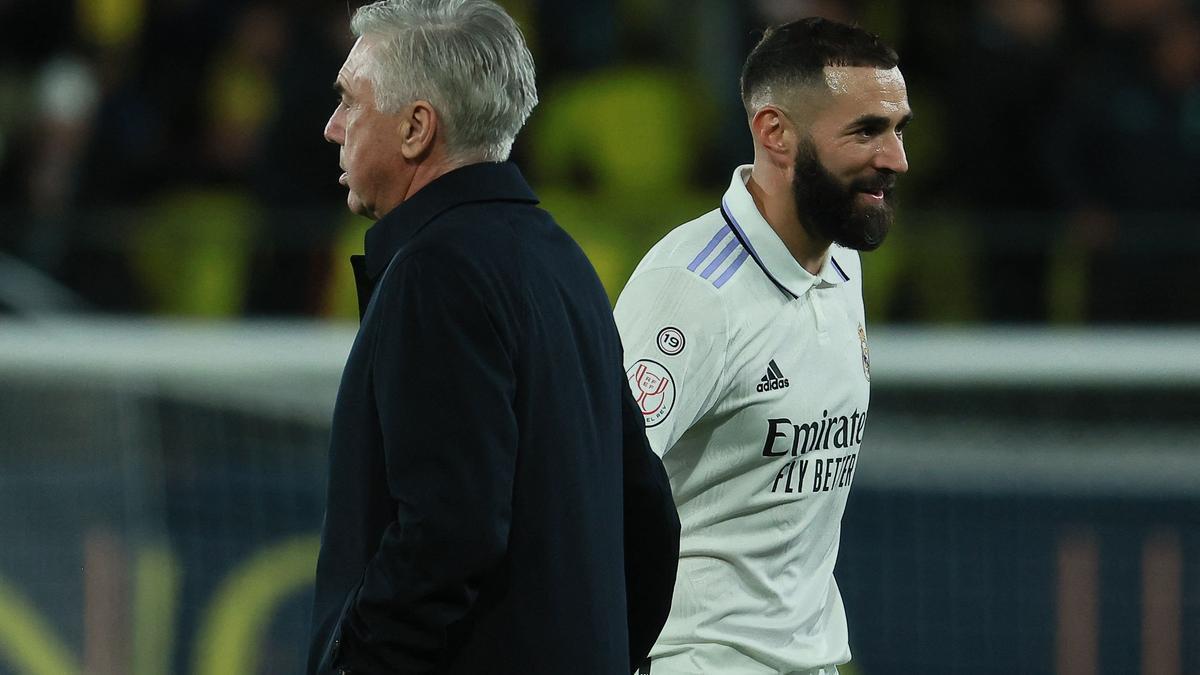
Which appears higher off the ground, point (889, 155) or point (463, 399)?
point (889, 155)

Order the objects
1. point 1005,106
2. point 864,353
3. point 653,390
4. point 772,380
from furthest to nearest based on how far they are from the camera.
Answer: point 1005,106 → point 864,353 → point 772,380 → point 653,390

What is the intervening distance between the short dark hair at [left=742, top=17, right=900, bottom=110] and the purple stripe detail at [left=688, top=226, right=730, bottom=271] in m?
0.26

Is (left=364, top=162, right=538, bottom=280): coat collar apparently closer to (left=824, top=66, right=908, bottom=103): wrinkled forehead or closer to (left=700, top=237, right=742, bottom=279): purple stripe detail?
(left=700, top=237, right=742, bottom=279): purple stripe detail

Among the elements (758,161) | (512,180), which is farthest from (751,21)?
(512,180)

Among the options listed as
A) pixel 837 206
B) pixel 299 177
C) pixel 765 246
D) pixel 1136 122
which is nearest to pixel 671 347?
pixel 765 246

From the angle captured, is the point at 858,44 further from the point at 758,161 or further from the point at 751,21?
the point at 751,21

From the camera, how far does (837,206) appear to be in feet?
9.43

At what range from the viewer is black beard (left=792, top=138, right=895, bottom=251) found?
9.37 ft

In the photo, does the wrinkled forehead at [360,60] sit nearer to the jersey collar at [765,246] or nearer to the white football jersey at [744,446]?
the white football jersey at [744,446]

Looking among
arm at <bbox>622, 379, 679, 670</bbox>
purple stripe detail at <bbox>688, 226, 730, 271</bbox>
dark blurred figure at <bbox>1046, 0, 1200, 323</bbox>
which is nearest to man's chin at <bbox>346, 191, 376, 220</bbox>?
arm at <bbox>622, 379, 679, 670</bbox>

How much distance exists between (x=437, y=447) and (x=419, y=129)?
0.41m

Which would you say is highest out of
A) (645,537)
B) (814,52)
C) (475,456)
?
(814,52)

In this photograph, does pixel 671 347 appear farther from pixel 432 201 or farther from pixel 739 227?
pixel 432 201

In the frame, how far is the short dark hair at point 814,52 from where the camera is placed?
289 cm
